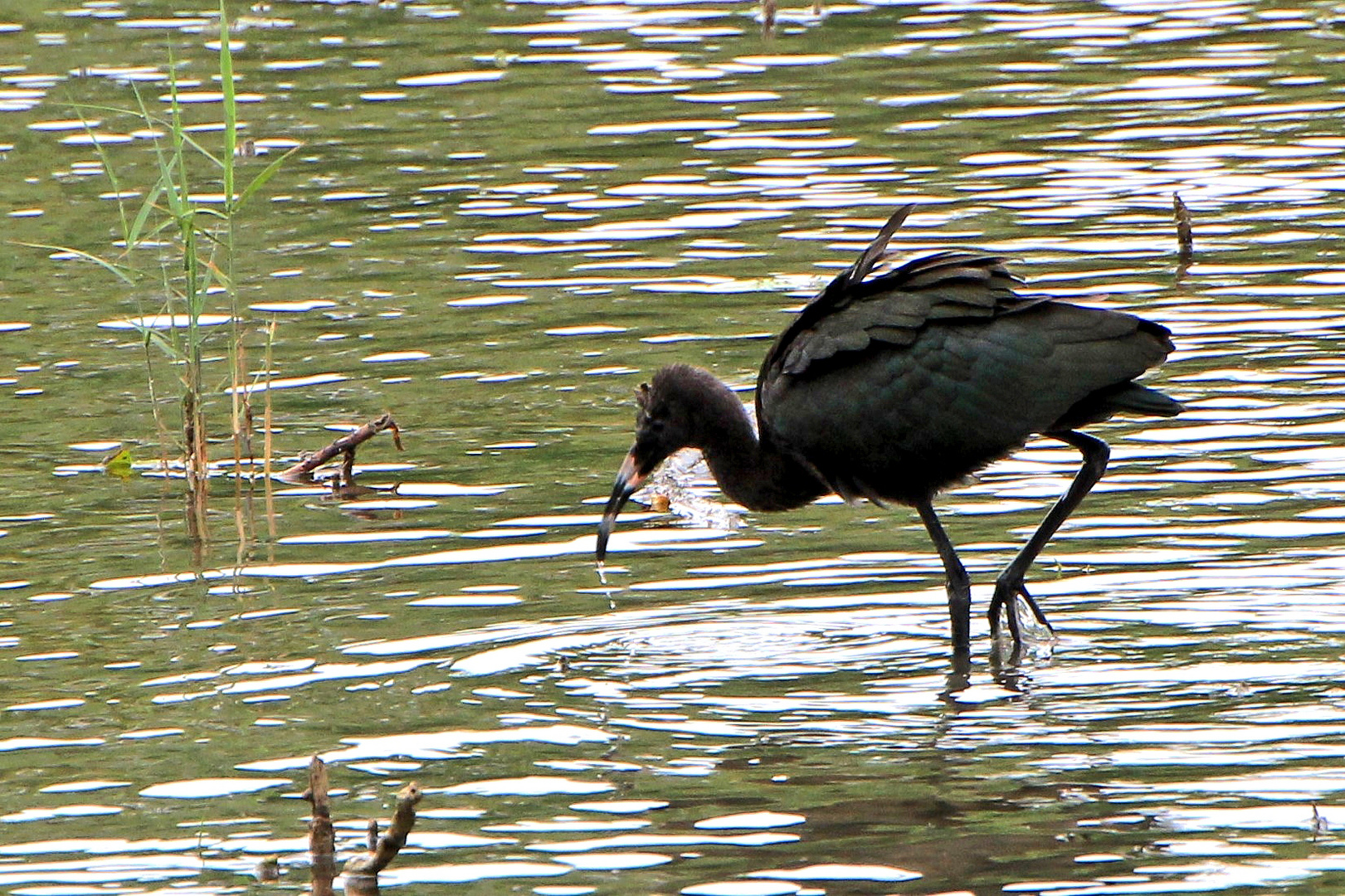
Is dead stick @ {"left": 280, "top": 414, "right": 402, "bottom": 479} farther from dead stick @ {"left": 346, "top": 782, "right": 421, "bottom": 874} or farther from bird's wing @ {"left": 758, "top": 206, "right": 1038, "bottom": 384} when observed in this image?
dead stick @ {"left": 346, "top": 782, "right": 421, "bottom": 874}

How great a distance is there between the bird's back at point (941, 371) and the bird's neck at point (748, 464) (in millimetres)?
137

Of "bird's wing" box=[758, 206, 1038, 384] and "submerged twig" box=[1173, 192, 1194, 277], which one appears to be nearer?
"bird's wing" box=[758, 206, 1038, 384]

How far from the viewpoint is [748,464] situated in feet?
26.6

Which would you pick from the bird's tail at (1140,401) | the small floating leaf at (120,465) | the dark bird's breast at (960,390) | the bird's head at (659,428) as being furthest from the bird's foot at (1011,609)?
the small floating leaf at (120,465)

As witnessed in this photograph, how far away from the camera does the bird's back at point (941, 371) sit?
25.0 ft

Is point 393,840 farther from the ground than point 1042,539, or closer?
farther from the ground

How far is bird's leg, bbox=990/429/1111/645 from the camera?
25.4 ft

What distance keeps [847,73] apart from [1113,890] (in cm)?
1241

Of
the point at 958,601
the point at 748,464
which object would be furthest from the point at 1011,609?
the point at 748,464

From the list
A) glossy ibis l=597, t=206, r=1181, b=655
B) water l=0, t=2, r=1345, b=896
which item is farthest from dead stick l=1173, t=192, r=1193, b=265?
glossy ibis l=597, t=206, r=1181, b=655

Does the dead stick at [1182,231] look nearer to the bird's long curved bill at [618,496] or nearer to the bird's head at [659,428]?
the bird's head at [659,428]

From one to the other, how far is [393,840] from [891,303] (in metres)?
3.09

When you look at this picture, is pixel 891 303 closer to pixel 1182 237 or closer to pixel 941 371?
pixel 941 371

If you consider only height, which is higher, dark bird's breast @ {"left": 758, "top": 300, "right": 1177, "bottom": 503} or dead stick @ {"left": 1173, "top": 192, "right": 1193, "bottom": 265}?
dark bird's breast @ {"left": 758, "top": 300, "right": 1177, "bottom": 503}
